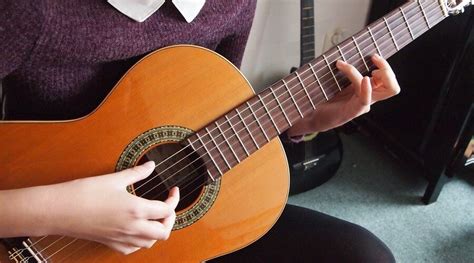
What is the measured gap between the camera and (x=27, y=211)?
0.58 meters

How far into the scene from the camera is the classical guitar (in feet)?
2.13

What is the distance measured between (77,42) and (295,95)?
349 millimetres

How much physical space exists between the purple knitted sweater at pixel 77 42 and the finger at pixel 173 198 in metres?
0.19

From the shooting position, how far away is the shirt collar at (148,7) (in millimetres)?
639

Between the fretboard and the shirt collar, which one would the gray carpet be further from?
the shirt collar

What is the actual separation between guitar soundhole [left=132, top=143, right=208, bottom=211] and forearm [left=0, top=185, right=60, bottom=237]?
0.49ft

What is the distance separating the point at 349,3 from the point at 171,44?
109cm

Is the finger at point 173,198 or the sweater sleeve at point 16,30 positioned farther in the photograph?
the finger at point 173,198

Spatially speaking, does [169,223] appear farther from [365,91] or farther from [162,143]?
[365,91]

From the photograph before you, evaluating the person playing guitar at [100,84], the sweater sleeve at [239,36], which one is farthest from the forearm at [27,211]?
the sweater sleeve at [239,36]

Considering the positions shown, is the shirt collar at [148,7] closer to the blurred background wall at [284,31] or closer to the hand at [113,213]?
the hand at [113,213]

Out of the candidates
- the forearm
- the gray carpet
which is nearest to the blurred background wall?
the gray carpet

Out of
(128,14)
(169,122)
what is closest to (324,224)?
(169,122)

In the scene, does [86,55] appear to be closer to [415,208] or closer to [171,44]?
[171,44]
